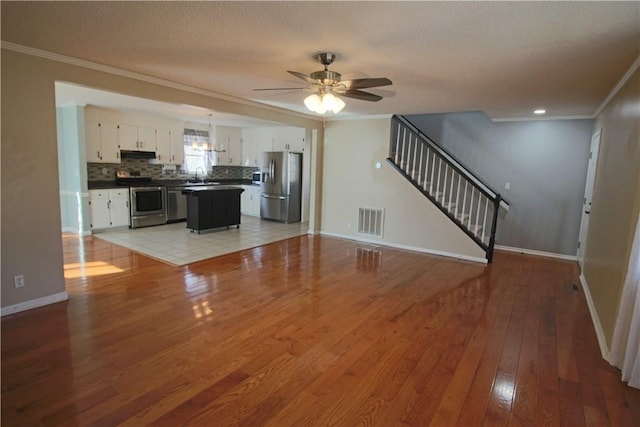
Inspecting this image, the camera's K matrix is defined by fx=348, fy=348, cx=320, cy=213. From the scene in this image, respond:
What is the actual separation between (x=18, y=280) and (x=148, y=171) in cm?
500

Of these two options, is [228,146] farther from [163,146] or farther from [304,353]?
[304,353]

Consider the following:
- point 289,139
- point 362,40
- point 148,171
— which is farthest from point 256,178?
point 362,40

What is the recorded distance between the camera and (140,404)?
81.0 inches

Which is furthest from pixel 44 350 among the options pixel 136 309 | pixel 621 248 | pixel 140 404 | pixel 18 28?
pixel 621 248

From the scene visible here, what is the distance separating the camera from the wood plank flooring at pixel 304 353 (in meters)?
2.06

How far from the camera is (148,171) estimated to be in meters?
7.77

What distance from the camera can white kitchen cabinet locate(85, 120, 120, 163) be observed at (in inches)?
256

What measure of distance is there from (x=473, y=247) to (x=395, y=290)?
6.93 feet

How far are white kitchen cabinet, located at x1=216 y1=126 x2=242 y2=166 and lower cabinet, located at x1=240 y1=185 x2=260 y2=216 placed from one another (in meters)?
0.82

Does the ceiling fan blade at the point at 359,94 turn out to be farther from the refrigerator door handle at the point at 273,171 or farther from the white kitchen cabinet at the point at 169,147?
the white kitchen cabinet at the point at 169,147

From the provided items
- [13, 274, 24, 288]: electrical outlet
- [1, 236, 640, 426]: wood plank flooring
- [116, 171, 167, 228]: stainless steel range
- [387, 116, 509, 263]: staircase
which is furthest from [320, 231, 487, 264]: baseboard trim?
[13, 274, 24, 288]: electrical outlet

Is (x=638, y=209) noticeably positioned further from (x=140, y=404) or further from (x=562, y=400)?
(x=140, y=404)

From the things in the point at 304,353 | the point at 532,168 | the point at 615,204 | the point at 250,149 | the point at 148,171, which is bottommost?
the point at 304,353

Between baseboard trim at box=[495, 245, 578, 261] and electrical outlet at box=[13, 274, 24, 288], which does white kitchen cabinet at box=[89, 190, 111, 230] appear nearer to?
electrical outlet at box=[13, 274, 24, 288]
